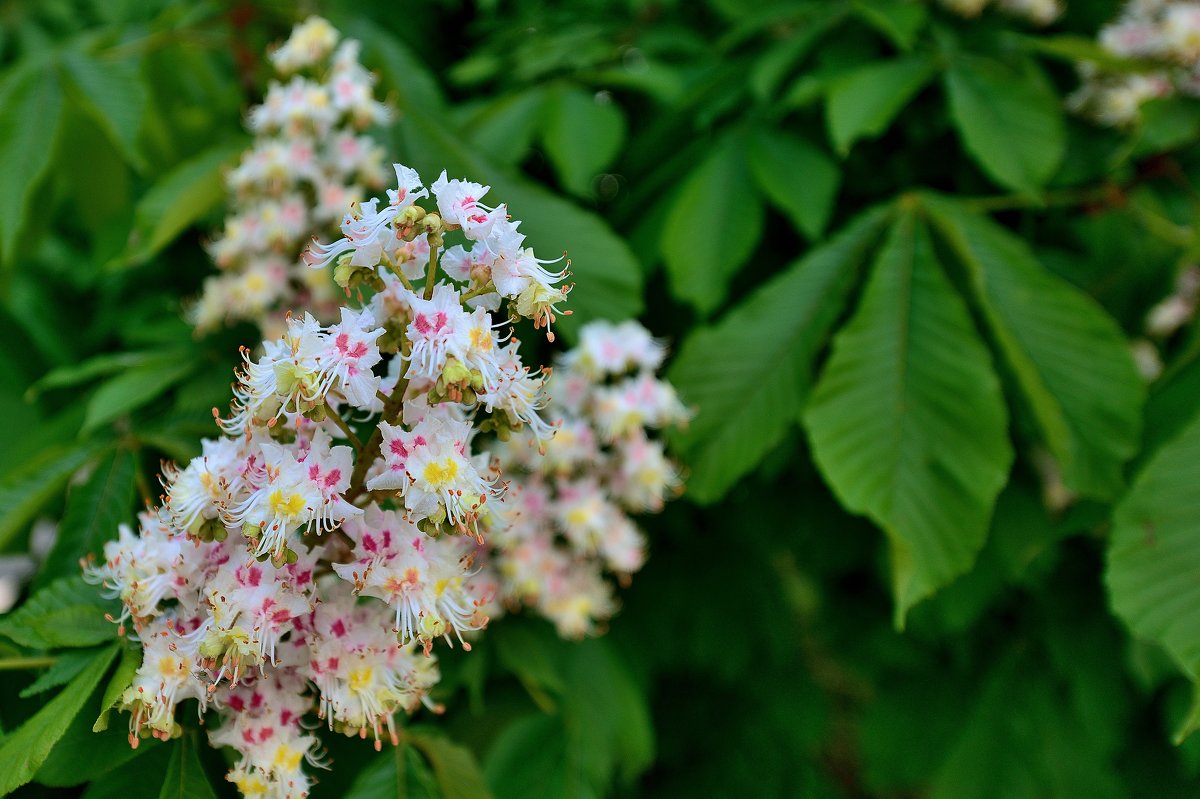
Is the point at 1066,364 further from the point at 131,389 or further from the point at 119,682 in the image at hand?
the point at 131,389

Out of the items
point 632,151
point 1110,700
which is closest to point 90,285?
point 632,151

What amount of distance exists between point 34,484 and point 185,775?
21.8 inches

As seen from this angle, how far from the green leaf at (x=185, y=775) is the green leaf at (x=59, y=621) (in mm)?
131

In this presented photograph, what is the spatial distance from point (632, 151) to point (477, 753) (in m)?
1.27

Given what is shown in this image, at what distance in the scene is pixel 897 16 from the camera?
1.59 metres

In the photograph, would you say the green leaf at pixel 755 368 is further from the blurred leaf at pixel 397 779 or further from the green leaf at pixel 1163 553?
the blurred leaf at pixel 397 779

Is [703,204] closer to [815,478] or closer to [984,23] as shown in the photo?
[815,478]

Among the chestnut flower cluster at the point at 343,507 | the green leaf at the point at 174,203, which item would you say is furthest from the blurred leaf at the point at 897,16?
the green leaf at the point at 174,203

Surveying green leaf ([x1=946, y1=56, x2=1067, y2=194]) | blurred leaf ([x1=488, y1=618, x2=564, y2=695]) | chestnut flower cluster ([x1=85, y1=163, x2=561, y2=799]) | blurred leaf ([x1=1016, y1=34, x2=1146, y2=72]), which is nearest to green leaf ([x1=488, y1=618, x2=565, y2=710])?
blurred leaf ([x1=488, y1=618, x2=564, y2=695])

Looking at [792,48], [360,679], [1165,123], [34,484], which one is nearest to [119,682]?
[360,679]

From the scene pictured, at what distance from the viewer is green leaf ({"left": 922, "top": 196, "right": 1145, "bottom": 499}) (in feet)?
4.05

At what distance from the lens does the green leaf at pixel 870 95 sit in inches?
55.9

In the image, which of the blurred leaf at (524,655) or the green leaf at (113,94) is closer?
the blurred leaf at (524,655)

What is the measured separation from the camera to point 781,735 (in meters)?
2.34
